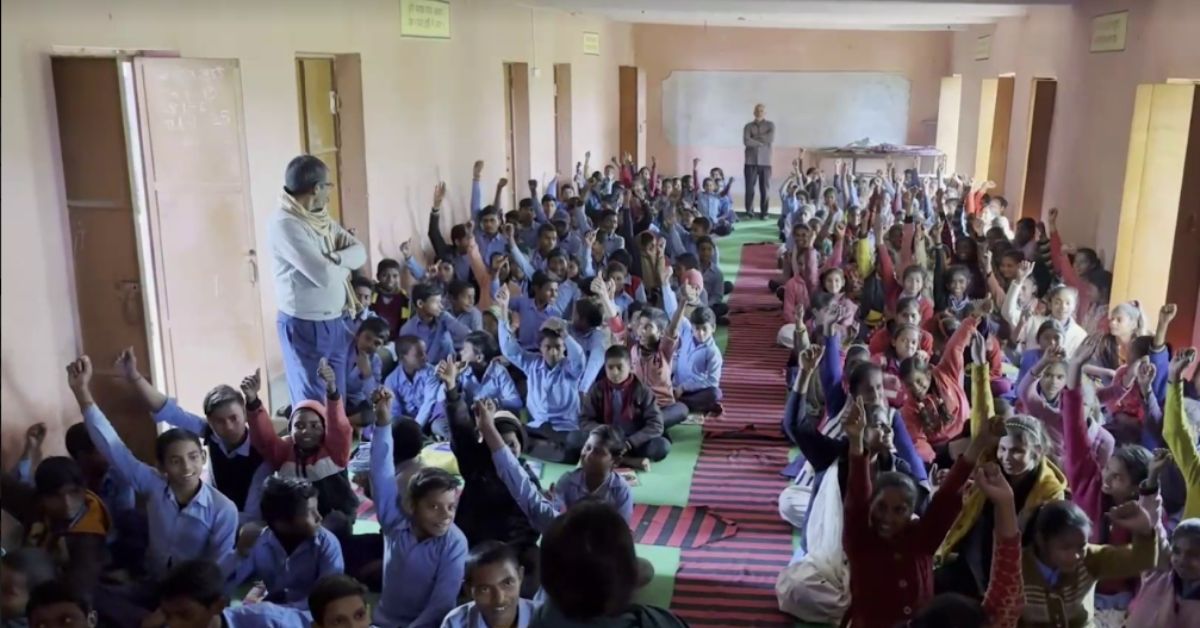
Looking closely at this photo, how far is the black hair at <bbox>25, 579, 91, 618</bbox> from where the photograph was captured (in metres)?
2.63

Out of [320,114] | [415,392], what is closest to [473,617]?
[415,392]

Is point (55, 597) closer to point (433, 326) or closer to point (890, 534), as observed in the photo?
point (890, 534)

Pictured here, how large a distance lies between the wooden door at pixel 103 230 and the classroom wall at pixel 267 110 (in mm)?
114

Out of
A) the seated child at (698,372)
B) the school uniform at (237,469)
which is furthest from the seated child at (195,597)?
the seated child at (698,372)

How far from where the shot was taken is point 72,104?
158 inches

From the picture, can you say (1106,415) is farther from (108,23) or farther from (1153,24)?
(108,23)

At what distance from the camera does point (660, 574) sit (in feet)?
13.0

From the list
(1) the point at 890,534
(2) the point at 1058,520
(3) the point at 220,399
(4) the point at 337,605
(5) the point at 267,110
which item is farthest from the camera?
(5) the point at 267,110

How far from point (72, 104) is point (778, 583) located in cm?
335

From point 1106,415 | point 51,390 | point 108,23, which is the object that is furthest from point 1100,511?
point 108,23

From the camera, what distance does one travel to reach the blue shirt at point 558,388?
5.27m

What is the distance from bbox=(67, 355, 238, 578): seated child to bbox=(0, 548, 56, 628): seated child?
1.30 ft

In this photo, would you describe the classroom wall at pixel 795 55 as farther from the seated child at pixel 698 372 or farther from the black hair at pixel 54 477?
the black hair at pixel 54 477

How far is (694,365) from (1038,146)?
507 cm
